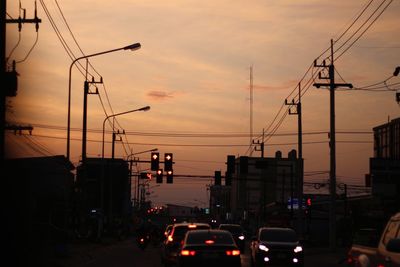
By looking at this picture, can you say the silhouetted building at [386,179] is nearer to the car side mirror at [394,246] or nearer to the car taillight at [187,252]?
the car taillight at [187,252]

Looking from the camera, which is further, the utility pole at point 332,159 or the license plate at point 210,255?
the utility pole at point 332,159

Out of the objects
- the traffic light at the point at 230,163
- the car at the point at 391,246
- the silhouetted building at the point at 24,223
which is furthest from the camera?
the traffic light at the point at 230,163

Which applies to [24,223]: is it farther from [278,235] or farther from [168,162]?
[168,162]

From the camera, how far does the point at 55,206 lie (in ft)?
216

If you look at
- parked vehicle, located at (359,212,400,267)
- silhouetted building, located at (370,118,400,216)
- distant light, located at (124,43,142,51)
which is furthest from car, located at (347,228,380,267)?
silhouetted building, located at (370,118,400,216)

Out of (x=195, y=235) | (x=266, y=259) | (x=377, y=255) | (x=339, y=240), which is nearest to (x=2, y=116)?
(x=195, y=235)

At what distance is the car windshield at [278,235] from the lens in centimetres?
3086

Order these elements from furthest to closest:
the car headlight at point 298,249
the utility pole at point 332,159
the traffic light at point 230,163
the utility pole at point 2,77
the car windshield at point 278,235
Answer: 1. the traffic light at point 230,163
2. the utility pole at point 332,159
3. the car windshield at point 278,235
4. the car headlight at point 298,249
5. the utility pole at point 2,77

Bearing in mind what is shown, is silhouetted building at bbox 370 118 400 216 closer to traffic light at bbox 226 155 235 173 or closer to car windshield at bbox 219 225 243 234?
traffic light at bbox 226 155 235 173

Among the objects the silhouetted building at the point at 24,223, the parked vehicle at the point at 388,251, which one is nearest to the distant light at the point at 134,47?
the silhouetted building at the point at 24,223

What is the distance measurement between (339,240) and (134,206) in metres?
104

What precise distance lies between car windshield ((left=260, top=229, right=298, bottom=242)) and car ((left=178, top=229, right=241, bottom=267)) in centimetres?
911

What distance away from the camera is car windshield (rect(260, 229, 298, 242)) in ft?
101

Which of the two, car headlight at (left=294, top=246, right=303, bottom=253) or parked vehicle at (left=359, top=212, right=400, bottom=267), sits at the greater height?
parked vehicle at (left=359, top=212, right=400, bottom=267)
